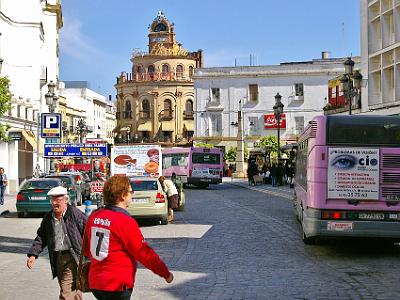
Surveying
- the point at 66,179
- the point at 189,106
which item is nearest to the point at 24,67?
the point at 66,179

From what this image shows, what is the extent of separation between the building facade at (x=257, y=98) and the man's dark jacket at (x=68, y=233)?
6892 cm

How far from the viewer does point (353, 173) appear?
44.2 ft

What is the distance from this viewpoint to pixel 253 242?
16.7 metres

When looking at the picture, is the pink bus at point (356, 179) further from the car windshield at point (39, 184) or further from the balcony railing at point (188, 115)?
the balcony railing at point (188, 115)

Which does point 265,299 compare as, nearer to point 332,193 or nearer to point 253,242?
point 332,193

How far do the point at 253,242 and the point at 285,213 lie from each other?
32.1ft

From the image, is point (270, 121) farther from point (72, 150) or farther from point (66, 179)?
point (66, 179)

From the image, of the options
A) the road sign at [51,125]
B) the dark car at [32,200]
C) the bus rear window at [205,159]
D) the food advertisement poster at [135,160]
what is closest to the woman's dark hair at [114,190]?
the dark car at [32,200]

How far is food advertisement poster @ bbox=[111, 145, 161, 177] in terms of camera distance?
42.3 metres

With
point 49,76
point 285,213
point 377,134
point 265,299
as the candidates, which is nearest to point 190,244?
point 377,134

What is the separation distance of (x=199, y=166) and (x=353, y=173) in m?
39.1

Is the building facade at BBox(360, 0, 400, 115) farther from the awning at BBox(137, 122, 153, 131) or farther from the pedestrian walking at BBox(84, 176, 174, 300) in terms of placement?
the awning at BBox(137, 122, 153, 131)

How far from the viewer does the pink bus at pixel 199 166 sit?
5238 cm

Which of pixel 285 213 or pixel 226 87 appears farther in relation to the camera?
pixel 226 87
